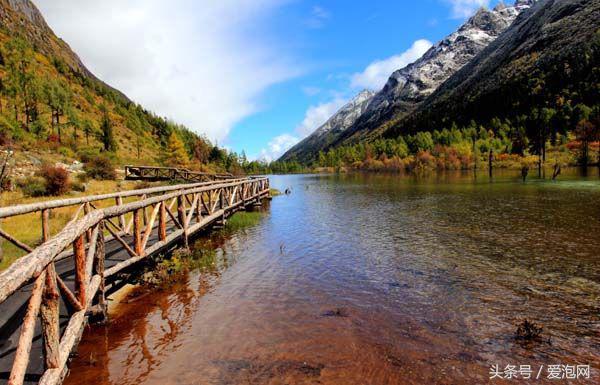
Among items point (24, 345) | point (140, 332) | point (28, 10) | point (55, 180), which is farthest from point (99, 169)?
point (28, 10)

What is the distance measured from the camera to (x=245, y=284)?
12.6 m

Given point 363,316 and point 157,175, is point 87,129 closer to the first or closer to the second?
point 157,175

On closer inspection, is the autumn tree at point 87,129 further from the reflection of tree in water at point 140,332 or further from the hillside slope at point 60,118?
the reflection of tree in water at point 140,332

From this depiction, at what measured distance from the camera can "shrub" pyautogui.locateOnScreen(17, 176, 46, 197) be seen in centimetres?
2830

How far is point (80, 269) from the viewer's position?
22.2ft

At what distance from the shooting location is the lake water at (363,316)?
7.11 metres

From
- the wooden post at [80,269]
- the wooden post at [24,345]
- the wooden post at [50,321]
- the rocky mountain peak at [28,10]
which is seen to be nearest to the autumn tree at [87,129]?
the wooden post at [80,269]

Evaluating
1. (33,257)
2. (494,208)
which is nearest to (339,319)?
(33,257)

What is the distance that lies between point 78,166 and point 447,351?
43972mm

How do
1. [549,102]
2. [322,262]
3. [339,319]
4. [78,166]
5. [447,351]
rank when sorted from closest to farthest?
1. [447,351]
2. [339,319]
3. [322,262]
4. [78,166]
5. [549,102]

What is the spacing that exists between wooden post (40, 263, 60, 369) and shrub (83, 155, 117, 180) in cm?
4000

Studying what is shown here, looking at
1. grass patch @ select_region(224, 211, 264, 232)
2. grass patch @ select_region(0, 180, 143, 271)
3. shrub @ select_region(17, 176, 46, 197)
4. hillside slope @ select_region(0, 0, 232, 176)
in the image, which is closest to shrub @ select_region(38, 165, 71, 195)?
shrub @ select_region(17, 176, 46, 197)

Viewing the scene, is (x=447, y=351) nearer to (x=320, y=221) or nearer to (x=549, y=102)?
(x=320, y=221)

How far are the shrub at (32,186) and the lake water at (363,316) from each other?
2022cm
